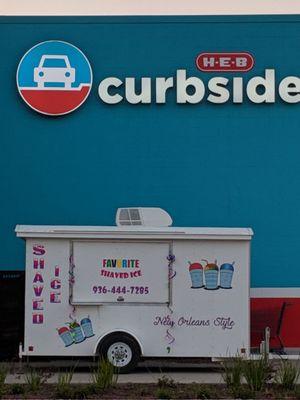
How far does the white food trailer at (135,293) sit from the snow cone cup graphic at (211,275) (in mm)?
16

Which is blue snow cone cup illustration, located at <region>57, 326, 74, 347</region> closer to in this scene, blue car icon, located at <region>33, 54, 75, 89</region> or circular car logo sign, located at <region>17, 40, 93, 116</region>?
circular car logo sign, located at <region>17, 40, 93, 116</region>

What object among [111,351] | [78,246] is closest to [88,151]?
[78,246]

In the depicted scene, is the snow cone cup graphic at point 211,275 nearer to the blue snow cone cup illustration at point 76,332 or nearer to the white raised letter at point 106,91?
the blue snow cone cup illustration at point 76,332

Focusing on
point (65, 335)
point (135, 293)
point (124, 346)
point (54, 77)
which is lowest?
point (124, 346)

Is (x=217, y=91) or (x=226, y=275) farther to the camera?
(x=217, y=91)

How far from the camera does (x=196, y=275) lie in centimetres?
1233

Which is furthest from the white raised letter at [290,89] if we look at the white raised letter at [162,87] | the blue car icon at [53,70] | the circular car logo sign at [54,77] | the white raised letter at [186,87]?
the blue car icon at [53,70]

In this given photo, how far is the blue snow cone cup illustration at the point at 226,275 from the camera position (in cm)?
1230

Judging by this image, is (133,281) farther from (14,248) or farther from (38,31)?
(38,31)

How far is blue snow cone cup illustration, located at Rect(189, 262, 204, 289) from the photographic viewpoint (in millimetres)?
12312

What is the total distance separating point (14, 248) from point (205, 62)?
5468mm

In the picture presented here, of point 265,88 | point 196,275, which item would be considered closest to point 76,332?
point 196,275

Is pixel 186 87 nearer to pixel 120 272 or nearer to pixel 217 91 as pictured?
pixel 217 91

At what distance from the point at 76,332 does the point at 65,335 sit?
Answer: 181 millimetres
